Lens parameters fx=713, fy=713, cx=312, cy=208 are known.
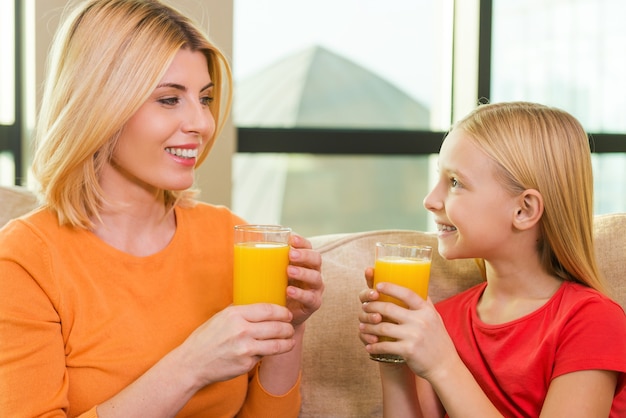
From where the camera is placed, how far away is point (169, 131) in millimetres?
Result: 1661

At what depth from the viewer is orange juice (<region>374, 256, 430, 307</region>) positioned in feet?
5.06

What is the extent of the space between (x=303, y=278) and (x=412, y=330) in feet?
0.85

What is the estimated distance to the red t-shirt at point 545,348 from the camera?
160 cm

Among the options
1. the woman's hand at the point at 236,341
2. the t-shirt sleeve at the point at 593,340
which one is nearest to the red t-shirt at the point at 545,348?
the t-shirt sleeve at the point at 593,340

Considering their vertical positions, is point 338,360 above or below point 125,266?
below

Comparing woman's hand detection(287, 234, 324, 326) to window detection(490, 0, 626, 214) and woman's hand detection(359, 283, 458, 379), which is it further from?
window detection(490, 0, 626, 214)

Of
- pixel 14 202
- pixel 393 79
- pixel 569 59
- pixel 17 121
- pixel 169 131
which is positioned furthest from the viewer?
pixel 393 79

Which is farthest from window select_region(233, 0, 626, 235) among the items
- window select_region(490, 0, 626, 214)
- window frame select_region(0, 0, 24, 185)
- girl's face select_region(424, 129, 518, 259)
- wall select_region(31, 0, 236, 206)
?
girl's face select_region(424, 129, 518, 259)

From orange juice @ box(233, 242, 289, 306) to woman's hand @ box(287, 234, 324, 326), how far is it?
0.05 meters

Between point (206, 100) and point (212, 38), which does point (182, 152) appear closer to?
point (206, 100)

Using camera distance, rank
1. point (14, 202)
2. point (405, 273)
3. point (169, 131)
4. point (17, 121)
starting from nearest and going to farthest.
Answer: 1. point (405, 273)
2. point (169, 131)
3. point (14, 202)
4. point (17, 121)

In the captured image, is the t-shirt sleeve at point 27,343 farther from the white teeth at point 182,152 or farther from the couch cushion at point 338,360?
the couch cushion at point 338,360

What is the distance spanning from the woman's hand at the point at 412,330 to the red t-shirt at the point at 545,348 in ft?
0.83

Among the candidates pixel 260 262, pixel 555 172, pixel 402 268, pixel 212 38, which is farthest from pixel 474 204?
pixel 212 38
